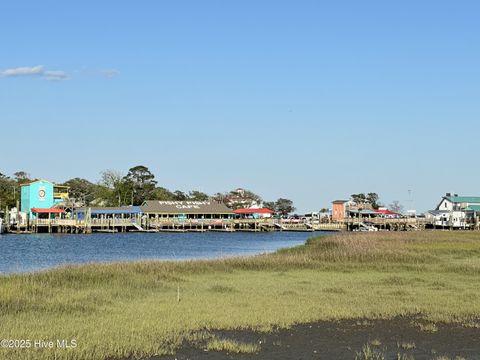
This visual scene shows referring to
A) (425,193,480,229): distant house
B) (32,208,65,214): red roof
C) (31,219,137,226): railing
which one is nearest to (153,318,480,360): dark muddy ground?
(31,219,137,226): railing

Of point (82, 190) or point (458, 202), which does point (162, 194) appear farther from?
point (458, 202)

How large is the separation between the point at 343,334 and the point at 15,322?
9571 millimetres

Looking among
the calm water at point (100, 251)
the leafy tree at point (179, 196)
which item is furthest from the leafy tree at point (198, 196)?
the calm water at point (100, 251)

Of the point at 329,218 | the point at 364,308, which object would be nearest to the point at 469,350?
the point at 364,308

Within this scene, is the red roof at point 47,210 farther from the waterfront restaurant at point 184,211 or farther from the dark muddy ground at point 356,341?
the dark muddy ground at point 356,341

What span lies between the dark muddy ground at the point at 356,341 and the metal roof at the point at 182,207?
123304 mm

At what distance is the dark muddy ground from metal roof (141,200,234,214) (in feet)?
405

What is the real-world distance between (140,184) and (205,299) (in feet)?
503

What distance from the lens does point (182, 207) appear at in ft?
487

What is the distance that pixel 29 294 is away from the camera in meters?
24.7

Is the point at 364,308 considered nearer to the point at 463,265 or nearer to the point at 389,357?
the point at 389,357

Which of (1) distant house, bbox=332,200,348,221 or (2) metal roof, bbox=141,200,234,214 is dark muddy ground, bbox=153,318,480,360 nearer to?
(2) metal roof, bbox=141,200,234,214

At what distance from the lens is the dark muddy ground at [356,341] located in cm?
1739

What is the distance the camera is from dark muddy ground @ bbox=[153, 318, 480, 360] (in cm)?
1739
